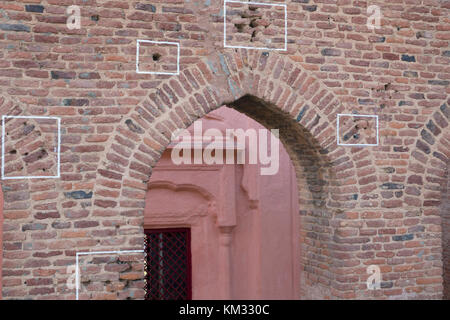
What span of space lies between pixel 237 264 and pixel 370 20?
14.5ft

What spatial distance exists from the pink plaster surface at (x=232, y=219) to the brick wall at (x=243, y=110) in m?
2.49

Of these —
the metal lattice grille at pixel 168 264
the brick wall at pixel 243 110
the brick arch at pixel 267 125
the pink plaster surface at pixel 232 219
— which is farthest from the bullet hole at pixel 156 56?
the metal lattice grille at pixel 168 264

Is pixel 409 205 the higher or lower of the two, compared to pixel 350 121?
lower

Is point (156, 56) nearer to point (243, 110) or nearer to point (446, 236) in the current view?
point (243, 110)

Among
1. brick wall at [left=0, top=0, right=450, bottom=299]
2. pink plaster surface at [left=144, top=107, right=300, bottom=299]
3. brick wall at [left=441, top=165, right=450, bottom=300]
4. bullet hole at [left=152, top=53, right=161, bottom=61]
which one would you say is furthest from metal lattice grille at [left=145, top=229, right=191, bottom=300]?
bullet hole at [left=152, top=53, right=161, bottom=61]

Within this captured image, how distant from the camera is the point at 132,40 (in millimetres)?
4336

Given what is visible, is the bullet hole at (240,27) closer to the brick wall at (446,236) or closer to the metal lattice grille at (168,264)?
the metal lattice grille at (168,264)

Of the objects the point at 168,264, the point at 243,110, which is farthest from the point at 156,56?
the point at 168,264

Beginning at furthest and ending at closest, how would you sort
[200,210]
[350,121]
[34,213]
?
[200,210] → [350,121] → [34,213]

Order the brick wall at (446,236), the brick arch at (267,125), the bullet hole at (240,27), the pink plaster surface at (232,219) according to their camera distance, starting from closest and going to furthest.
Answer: the brick arch at (267,125)
the bullet hole at (240,27)
the brick wall at (446,236)
the pink plaster surface at (232,219)

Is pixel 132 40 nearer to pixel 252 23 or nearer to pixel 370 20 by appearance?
pixel 252 23

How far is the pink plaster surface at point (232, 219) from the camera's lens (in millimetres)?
7668

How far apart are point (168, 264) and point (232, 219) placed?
3.90 ft
